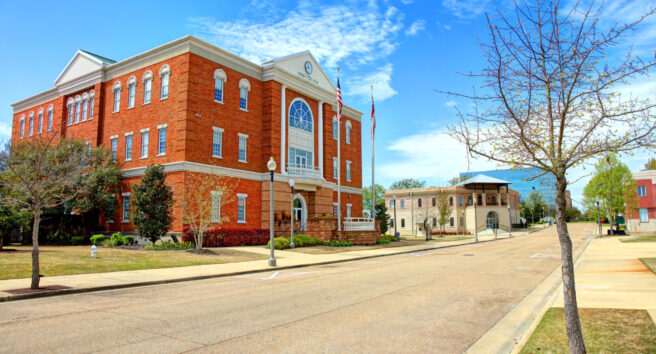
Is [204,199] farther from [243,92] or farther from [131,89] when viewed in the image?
[131,89]

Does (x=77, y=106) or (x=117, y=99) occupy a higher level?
(x=77, y=106)

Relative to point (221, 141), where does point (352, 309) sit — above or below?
below

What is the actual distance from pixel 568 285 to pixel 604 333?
6.49 ft

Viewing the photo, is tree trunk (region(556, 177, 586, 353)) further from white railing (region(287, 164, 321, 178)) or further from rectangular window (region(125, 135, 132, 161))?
rectangular window (region(125, 135, 132, 161))

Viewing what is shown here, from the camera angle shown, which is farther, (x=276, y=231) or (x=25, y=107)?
(x=25, y=107)

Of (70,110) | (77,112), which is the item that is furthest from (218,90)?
(70,110)

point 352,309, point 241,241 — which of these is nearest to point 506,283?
point 352,309

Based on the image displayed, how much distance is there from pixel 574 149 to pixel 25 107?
173ft

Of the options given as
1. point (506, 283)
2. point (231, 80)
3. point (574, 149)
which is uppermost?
point (231, 80)

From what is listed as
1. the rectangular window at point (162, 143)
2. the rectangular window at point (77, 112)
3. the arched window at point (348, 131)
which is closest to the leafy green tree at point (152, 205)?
the rectangular window at point (162, 143)

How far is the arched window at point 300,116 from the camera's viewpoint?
37.2 m

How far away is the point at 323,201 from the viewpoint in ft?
129

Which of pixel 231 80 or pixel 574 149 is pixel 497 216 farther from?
pixel 574 149

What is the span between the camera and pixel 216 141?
3106cm
